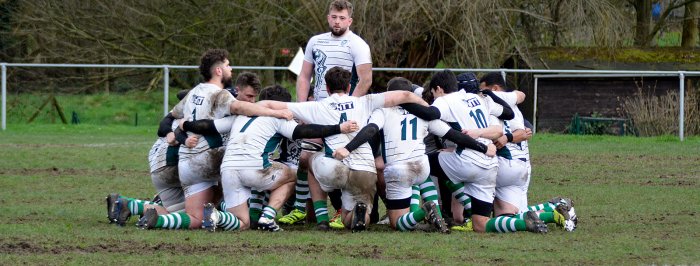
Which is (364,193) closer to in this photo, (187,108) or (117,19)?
(187,108)

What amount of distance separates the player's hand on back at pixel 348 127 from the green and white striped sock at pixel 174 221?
142cm

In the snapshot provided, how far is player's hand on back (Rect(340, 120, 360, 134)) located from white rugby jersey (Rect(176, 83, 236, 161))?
3.03 ft

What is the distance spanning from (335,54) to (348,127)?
1287 mm

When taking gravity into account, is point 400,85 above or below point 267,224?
above

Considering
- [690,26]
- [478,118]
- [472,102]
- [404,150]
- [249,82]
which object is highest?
[690,26]

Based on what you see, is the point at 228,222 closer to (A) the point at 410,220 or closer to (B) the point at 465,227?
(A) the point at 410,220

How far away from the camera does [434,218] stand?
893 centimetres

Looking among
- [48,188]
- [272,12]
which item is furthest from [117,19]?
[48,188]

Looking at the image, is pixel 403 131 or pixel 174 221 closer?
pixel 174 221

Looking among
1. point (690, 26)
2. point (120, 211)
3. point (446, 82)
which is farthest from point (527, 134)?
point (690, 26)

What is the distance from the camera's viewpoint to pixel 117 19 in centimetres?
2747

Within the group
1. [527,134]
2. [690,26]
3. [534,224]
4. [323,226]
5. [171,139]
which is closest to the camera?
[534,224]

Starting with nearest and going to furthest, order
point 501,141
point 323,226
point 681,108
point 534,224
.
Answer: point 534,224 < point 323,226 < point 501,141 < point 681,108

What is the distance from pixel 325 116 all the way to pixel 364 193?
68 cm
